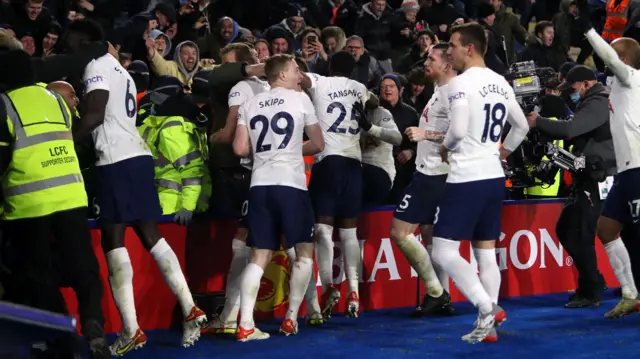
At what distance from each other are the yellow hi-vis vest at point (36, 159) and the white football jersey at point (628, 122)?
426cm

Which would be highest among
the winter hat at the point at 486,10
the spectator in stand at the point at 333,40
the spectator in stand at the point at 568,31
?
the winter hat at the point at 486,10

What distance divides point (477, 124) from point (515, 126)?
46 centimetres

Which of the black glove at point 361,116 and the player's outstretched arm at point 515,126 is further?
the black glove at point 361,116

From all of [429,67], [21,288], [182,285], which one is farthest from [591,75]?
[21,288]

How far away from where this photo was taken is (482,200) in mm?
7172

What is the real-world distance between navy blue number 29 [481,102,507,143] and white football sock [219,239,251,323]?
2228 millimetres

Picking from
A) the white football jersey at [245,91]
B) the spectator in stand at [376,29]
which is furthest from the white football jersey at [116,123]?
the spectator in stand at [376,29]

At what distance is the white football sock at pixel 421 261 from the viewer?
8.76 m

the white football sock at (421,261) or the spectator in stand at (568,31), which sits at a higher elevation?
the spectator in stand at (568,31)

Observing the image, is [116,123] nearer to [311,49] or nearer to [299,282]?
[299,282]

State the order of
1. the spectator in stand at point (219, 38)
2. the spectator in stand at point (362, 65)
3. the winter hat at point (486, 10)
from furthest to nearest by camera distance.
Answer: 1. the winter hat at point (486, 10)
2. the spectator in stand at point (219, 38)
3. the spectator in stand at point (362, 65)

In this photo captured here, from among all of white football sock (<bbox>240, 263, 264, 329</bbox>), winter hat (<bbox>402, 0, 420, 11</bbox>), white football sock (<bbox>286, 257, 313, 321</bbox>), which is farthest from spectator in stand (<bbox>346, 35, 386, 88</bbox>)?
white football sock (<bbox>240, 263, 264, 329</bbox>)

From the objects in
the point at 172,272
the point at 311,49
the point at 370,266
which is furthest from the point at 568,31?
the point at 172,272

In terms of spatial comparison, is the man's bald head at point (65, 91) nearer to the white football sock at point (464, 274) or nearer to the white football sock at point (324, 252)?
the white football sock at point (324, 252)
